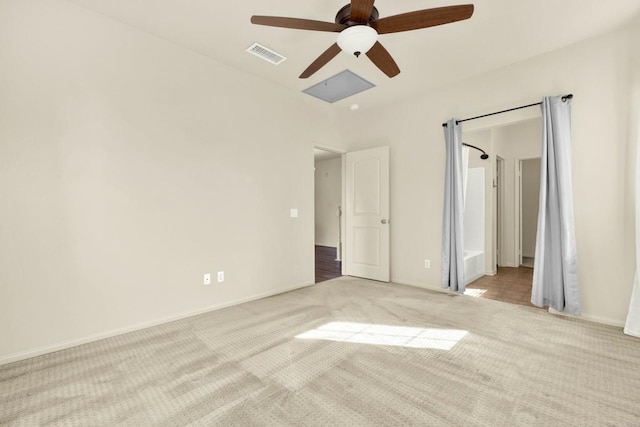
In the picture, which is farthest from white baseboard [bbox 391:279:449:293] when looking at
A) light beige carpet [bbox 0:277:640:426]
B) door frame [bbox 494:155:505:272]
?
door frame [bbox 494:155:505:272]

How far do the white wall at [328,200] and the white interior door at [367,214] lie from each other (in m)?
3.26

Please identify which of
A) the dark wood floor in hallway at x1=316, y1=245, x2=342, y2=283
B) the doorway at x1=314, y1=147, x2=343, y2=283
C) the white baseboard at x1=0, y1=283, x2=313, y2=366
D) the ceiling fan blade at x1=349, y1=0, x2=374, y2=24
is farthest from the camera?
the doorway at x1=314, y1=147, x2=343, y2=283

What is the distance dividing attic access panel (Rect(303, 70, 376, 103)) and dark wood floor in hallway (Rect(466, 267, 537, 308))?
309 centimetres

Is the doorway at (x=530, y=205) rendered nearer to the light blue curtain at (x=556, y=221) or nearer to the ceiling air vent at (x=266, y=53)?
the light blue curtain at (x=556, y=221)

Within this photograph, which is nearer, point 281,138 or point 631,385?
point 631,385

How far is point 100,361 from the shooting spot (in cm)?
212

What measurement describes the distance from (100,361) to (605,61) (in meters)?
5.07

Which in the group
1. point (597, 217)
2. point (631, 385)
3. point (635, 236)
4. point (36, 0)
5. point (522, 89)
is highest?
point (36, 0)

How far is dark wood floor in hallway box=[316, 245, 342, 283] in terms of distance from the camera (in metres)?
4.82


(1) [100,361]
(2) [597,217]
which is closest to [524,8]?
(2) [597,217]

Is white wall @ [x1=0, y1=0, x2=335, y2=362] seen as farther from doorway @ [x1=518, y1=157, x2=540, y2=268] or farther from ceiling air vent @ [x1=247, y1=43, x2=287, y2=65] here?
doorway @ [x1=518, y1=157, x2=540, y2=268]

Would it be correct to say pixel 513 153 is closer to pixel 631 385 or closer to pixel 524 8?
pixel 524 8

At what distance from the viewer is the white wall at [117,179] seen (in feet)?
7.06

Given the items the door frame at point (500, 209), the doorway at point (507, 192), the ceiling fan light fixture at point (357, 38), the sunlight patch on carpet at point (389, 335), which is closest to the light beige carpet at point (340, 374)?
the sunlight patch on carpet at point (389, 335)
